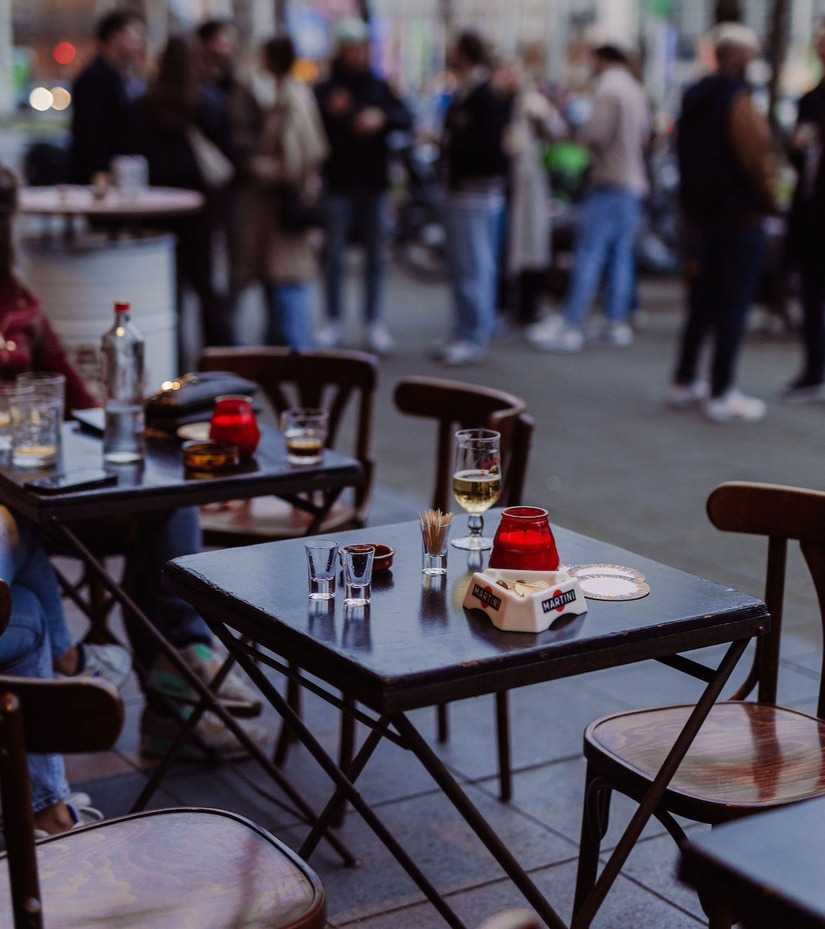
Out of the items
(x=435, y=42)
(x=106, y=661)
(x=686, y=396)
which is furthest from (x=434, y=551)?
Answer: (x=435, y=42)

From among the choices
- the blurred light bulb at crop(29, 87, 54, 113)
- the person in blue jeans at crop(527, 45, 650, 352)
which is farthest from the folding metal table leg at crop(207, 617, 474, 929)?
the blurred light bulb at crop(29, 87, 54, 113)

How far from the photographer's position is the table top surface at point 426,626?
195cm

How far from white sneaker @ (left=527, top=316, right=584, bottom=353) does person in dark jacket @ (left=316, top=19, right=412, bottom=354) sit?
110cm

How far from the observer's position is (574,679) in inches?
162

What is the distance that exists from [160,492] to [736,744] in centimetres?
121

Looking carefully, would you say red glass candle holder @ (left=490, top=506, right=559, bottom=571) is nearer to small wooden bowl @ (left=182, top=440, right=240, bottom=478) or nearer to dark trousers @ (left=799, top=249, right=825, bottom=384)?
small wooden bowl @ (left=182, top=440, right=240, bottom=478)

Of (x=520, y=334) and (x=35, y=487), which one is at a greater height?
(x=35, y=487)

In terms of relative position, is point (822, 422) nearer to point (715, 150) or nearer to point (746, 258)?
point (746, 258)

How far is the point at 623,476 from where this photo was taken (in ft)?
21.4

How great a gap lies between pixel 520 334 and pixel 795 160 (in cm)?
280

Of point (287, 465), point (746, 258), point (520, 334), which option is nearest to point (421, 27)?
point (520, 334)

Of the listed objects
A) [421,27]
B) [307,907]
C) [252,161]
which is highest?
[421,27]

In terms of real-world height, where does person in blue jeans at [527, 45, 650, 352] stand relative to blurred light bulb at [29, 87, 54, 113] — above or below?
below

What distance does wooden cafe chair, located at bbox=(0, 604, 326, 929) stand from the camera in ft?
5.49
